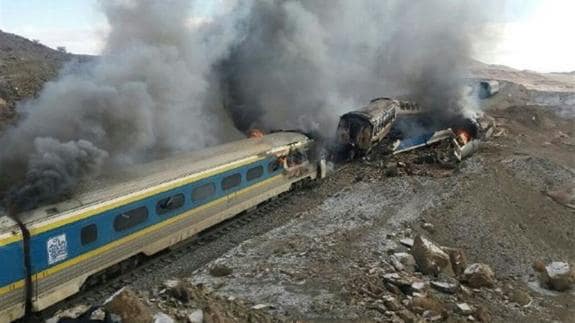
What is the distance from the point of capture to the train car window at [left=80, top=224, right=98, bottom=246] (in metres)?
11.8

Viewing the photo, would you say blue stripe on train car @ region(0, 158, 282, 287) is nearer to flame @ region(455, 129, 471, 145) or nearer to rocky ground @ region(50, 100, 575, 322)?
rocky ground @ region(50, 100, 575, 322)

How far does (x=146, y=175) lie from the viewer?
14.2 m

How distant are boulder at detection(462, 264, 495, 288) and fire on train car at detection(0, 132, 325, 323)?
7.77 m

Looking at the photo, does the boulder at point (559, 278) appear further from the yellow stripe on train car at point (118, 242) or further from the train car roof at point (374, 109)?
the train car roof at point (374, 109)

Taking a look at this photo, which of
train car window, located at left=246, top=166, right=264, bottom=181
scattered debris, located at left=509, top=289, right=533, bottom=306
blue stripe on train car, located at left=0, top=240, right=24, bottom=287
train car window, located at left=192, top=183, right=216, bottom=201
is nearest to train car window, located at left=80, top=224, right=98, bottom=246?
blue stripe on train car, located at left=0, top=240, right=24, bottom=287

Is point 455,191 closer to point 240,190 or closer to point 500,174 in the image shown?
point 500,174

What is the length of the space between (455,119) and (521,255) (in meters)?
18.7

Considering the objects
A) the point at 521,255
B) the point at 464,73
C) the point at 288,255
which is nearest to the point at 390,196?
the point at 521,255

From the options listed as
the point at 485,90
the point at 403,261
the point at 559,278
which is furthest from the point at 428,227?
the point at 485,90

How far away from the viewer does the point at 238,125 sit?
3347 centimetres

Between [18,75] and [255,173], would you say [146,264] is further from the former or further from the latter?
[18,75]

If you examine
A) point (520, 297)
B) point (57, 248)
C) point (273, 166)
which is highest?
point (57, 248)

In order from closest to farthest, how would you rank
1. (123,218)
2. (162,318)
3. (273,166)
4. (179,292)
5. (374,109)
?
1. (162,318)
2. (179,292)
3. (123,218)
4. (273,166)
5. (374,109)

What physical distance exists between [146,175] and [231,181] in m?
3.45
